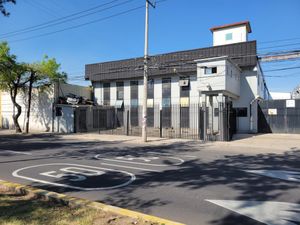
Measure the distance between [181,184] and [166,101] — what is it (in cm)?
2550

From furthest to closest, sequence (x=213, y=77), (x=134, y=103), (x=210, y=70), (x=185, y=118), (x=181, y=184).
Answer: (x=134, y=103), (x=185, y=118), (x=210, y=70), (x=213, y=77), (x=181, y=184)

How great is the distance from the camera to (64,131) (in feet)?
95.6

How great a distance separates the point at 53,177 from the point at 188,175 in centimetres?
378

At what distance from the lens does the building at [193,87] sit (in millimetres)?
23312

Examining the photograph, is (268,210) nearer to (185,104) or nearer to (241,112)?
(241,112)

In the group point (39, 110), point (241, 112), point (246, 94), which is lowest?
point (241, 112)

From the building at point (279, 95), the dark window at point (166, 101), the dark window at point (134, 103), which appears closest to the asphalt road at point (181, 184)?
the dark window at point (166, 101)

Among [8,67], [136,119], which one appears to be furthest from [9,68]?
[136,119]

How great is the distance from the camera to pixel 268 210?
17.1 ft

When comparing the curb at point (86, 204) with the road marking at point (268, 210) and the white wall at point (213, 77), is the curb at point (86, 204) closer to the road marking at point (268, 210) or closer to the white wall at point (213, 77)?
the road marking at point (268, 210)

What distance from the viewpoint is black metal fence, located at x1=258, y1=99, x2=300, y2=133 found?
2529 cm

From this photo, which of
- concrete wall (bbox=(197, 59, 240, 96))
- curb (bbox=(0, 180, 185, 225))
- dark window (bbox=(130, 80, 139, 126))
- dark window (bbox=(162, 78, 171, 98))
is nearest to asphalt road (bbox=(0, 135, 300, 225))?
curb (bbox=(0, 180, 185, 225))

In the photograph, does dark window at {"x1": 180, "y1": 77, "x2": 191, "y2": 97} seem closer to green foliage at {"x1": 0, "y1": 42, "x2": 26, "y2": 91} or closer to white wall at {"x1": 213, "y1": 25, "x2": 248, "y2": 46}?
white wall at {"x1": 213, "y1": 25, "x2": 248, "y2": 46}

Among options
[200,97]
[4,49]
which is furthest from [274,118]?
[4,49]
